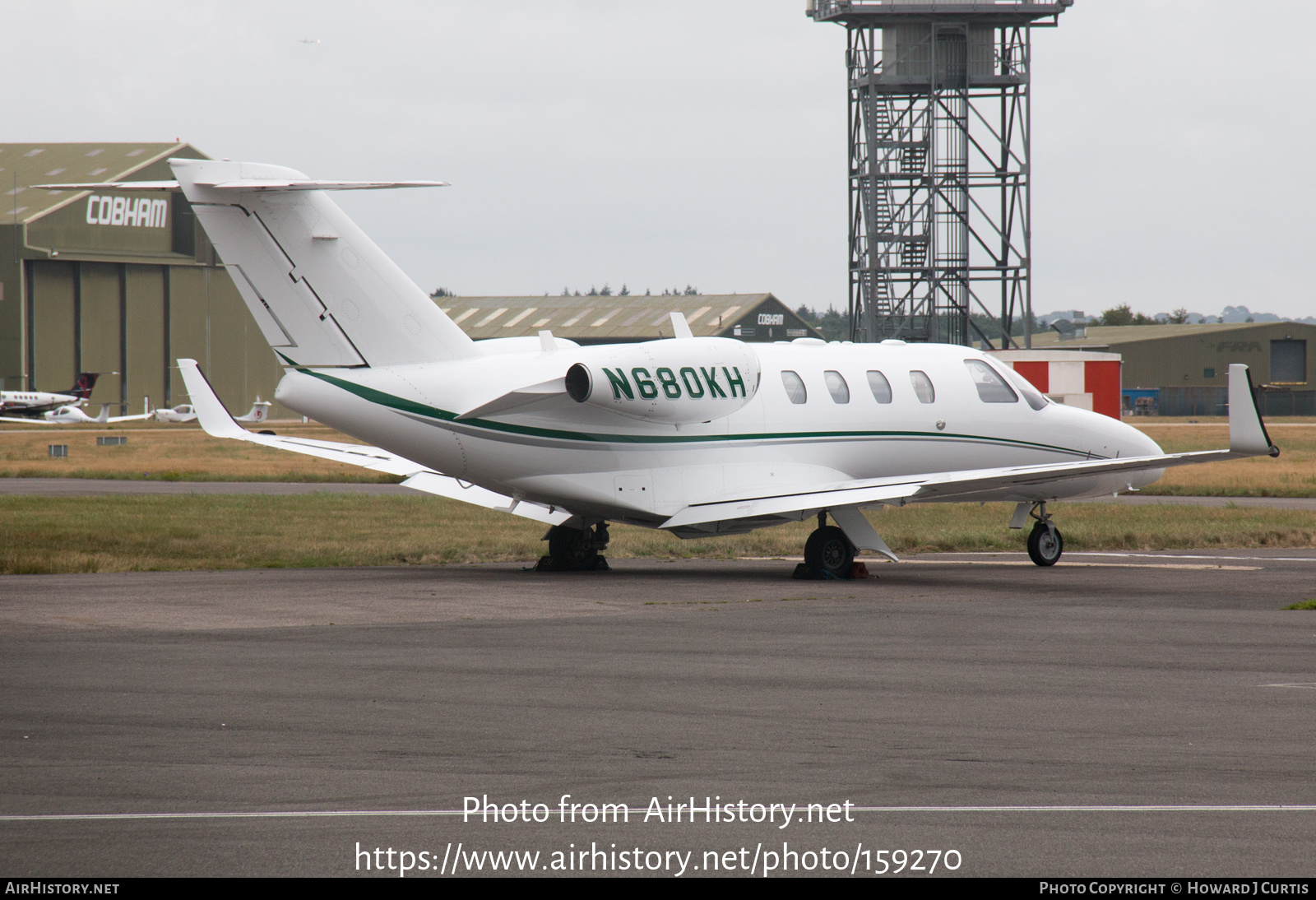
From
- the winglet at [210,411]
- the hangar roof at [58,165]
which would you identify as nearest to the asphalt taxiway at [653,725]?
the winglet at [210,411]

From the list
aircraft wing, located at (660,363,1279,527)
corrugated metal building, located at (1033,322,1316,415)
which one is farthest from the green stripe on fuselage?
corrugated metal building, located at (1033,322,1316,415)

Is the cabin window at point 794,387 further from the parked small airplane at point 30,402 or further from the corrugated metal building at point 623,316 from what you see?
the corrugated metal building at point 623,316

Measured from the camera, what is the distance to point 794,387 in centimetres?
2116

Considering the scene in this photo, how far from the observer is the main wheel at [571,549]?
21594 mm

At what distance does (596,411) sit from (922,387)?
5.50 metres

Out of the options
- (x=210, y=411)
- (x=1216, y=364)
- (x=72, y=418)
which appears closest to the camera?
(x=210, y=411)

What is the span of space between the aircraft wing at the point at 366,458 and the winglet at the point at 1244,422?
8972 millimetres

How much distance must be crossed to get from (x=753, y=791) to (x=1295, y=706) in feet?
15.3

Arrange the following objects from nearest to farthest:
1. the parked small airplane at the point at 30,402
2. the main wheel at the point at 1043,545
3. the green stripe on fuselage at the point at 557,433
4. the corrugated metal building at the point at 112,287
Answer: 1. the green stripe on fuselage at the point at 557,433
2. the main wheel at the point at 1043,545
3. the parked small airplane at the point at 30,402
4. the corrugated metal building at the point at 112,287

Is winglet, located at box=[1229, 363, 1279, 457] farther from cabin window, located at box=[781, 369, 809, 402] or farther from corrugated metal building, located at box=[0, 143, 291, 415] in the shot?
corrugated metal building, located at box=[0, 143, 291, 415]

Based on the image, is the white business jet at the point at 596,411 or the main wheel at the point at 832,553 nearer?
the white business jet at the point at 596,411

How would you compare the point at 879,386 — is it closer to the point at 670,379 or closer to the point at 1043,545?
the point at 1043,545

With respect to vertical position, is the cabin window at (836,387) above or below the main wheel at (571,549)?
above

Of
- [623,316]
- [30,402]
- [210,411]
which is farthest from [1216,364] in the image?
[210,411]
